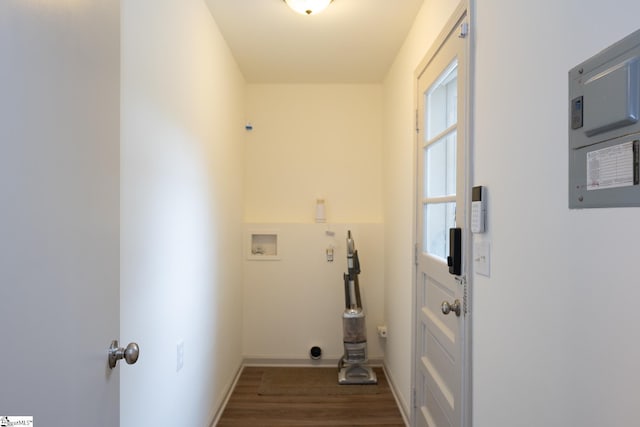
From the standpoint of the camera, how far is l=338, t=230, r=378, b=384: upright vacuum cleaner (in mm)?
2805

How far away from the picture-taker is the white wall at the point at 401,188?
2074mm

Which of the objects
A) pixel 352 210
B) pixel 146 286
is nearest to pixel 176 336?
pixel 146 286

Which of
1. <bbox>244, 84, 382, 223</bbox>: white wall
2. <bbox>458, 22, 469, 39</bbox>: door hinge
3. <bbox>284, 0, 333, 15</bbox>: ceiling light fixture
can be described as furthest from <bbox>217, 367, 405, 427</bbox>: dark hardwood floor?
<bbox>284, 0, 333, 15</bbox>: ceiling light fixture

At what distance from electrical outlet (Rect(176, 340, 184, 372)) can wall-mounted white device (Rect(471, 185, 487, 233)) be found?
1.47 metres

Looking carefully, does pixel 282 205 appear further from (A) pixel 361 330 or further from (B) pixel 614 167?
(B) pixel 614 167

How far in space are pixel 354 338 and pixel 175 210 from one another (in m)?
1.88

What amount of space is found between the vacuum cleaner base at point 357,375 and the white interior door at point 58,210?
87.3 inches

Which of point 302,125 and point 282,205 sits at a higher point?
point 302,125

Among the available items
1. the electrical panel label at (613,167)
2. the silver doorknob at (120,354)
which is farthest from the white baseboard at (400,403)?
the electrical panel label at (613,167)

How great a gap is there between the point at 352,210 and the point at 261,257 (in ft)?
3.25

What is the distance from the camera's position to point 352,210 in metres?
3.28

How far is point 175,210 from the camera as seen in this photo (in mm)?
1620

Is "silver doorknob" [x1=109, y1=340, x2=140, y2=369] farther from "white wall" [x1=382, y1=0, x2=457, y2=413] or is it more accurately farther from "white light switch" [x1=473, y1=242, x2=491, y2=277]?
"white wall" [x1=382, y1=0, x2=457, y2=413]

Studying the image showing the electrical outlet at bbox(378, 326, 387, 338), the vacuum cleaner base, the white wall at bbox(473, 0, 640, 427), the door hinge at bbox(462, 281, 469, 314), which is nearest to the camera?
the white wall at bbox(473, 0, 640, 427)
